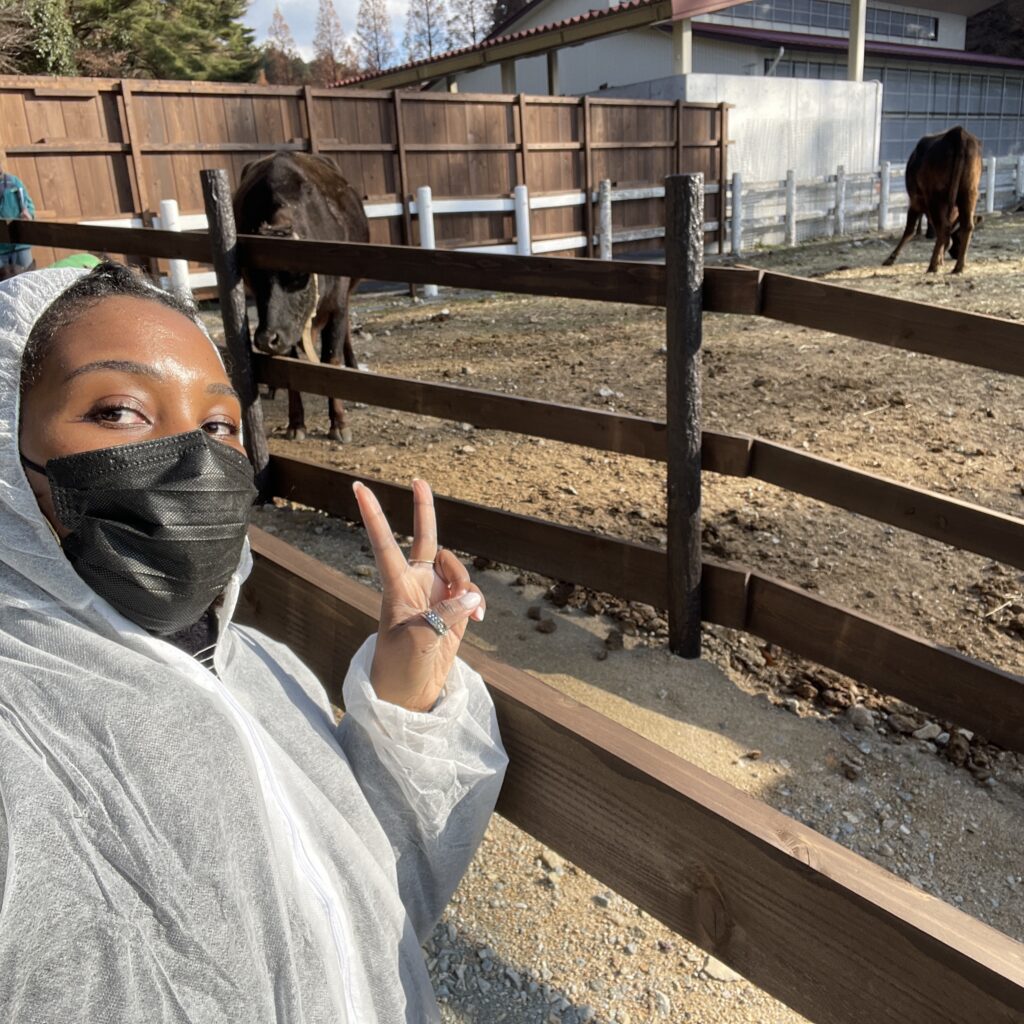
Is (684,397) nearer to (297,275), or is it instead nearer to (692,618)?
(692,618)

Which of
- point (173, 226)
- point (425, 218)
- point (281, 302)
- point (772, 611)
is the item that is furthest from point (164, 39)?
point (772, 611)

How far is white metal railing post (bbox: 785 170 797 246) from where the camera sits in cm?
1658

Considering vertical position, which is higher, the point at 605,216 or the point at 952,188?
the point at 952,188

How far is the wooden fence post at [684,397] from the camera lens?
2.83 meters

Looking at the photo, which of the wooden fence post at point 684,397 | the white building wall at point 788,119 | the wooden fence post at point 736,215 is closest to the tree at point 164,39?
the white building wall at point 788,119

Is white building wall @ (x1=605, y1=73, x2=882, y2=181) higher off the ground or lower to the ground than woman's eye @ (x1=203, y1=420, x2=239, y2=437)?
higher

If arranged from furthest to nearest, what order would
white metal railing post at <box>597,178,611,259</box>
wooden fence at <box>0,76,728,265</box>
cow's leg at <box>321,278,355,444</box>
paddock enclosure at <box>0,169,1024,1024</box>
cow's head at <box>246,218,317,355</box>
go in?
white metal railing post at <box>597,178,611,259</box> → wooden fence at <box>0,76,728,265</box> → cow's leg at <box>321,278,355,444</box> → cow's head at <box>246,218,317,355</box> → paddock enclosure at <box>0,169,1024,1024</box>

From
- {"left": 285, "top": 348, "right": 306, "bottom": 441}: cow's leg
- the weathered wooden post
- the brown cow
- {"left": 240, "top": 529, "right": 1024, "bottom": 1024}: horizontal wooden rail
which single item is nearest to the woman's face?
{"left": 240, "top": 529, "right": 1024, "bottom": 1024}: horizontal wooden rail

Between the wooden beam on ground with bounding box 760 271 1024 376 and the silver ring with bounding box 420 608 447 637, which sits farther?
the wooden beam on ground with bounding box 760 271 1024 376

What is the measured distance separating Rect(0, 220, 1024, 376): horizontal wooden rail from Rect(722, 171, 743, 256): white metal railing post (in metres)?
13.5

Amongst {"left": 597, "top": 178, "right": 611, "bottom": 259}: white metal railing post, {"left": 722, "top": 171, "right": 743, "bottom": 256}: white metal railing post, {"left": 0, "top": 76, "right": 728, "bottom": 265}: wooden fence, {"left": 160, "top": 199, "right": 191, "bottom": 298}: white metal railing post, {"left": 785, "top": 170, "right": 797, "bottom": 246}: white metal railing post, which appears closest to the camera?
{"left": 160, "top": 199, "right": 191, "bottom": 298}: white metal railing post

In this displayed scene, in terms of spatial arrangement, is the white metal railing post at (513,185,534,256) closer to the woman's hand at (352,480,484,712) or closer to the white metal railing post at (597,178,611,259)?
the white metal railing post at (597,178,611,259)

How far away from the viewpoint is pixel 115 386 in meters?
1.07

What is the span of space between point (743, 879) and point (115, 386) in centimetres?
90
